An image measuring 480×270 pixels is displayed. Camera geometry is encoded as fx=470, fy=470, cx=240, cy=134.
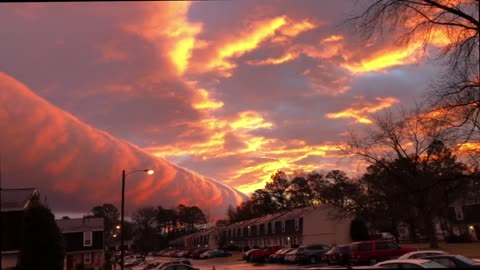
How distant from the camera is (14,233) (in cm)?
1616

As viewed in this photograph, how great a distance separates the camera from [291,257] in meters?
47.8

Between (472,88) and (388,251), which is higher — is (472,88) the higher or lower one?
the higher one

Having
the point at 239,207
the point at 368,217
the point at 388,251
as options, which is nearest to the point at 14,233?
the point at 388,251

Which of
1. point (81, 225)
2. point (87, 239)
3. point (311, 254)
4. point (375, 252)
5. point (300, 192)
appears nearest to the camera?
point (375, 252)

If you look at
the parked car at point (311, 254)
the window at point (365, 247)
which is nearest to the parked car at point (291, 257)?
the parked car at point (311, 254)

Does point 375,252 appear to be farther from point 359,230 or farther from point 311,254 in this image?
point 359,230

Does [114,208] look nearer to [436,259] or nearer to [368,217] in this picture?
[368,217]

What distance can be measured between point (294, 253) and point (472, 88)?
2688 centimetres

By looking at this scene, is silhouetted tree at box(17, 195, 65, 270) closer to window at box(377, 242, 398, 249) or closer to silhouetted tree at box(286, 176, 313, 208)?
window at box(377, 242, 398, 249)

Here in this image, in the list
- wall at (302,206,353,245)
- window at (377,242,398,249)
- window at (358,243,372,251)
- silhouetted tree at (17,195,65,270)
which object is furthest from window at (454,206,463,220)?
silhouetted tree at (17,195,65,270)

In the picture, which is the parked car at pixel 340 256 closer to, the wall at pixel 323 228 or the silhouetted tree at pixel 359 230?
the silhouetted tree at pixel 359 230

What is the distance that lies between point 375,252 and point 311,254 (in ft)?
41.0

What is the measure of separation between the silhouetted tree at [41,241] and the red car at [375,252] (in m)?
20.3

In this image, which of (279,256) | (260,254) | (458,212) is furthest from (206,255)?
(458,212)
